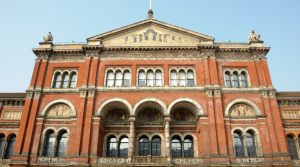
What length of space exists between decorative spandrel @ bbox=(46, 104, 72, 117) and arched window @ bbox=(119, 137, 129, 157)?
6217 millimetres

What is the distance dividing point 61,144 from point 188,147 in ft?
42.7

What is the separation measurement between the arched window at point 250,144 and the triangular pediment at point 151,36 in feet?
36.1

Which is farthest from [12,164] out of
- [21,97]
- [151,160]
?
[151,160]

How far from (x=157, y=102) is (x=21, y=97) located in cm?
1481

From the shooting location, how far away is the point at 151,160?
23750 mm

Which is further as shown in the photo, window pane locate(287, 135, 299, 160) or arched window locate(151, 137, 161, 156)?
arched window locate(151, 137, 161, 156)

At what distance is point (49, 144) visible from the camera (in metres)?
25.8

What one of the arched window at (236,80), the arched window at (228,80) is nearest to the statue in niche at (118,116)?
the arched window at (228,80)

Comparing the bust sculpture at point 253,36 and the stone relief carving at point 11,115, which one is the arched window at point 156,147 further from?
the bust sculpture at point 253,36

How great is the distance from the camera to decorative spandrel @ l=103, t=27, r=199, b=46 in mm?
29688

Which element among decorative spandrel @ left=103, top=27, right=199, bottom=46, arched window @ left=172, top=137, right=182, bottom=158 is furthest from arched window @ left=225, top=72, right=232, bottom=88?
arched window @ left=172, top=137, right=182, bottom=158

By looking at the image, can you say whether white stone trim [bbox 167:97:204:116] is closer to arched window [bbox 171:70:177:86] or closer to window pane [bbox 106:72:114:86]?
arched window [bbox 171:70:177:86]

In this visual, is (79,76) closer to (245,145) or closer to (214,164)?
(214,164)

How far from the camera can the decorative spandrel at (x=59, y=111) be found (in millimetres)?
26656
